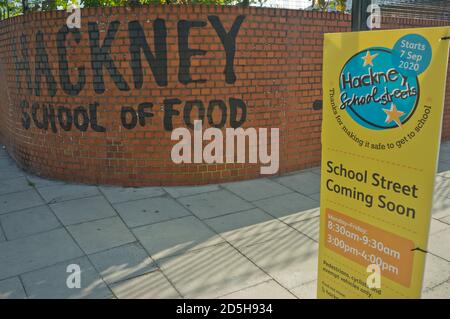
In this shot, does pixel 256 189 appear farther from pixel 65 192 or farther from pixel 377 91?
pixel 377 91

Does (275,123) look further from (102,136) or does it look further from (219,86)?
(102,136)

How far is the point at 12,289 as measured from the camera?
3.38 metres

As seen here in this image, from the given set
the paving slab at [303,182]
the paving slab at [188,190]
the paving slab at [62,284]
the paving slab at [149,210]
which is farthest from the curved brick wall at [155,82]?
the paving slab at [62,284]

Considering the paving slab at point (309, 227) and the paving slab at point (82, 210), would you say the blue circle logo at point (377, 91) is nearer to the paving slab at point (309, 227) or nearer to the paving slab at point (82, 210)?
the paving slab at point (309, 227)

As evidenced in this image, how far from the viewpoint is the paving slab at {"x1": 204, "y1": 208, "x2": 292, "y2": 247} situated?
14.1 ft

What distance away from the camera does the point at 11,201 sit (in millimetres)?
5531

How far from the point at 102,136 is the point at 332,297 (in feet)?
14.4

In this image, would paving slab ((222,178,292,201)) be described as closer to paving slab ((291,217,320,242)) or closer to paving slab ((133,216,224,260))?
paving slab ((291,217,320,242))

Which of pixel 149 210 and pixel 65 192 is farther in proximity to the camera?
pixel 65 192

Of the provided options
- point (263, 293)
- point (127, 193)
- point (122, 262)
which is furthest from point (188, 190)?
point (263, 293)

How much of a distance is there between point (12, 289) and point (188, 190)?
284 centimetres

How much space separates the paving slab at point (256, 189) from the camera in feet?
18.4

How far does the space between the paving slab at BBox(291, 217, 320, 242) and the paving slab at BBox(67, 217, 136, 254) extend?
1.87 metres

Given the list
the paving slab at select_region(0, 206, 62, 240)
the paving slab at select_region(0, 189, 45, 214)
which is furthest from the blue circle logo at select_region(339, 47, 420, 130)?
the paving slab at select_region(0, 189, 45, 214)
